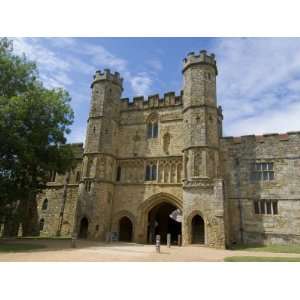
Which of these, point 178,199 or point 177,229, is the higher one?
point 178,199

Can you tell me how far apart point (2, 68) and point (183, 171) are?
46.0 feet

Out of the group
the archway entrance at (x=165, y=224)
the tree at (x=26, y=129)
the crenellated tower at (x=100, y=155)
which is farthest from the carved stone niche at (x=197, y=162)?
the tree at (x=26, y=129)

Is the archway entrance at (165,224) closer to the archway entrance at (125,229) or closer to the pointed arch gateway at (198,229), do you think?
the archway entrance at (125,229)

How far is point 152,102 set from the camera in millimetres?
24406

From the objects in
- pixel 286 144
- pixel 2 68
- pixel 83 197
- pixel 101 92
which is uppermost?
pixel 101 92

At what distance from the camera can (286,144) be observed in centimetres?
2022

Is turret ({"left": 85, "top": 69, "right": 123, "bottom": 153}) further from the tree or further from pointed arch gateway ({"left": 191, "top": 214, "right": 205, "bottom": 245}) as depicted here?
pointed arch gateway ({"left": 191, "top": 214, "right": 205, "bottom": 245})

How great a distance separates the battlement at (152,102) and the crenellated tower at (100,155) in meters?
0.84

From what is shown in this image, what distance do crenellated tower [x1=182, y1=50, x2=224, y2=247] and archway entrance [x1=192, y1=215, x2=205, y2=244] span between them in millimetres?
768

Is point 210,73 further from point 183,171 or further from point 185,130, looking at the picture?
point 183,171

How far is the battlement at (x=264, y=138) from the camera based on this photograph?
2019 cm

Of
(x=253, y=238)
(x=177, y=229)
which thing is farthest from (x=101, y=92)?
(x=253, y=238)

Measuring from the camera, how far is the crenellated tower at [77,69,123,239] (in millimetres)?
21000

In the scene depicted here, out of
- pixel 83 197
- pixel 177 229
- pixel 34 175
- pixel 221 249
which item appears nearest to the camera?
pixel 221 249
